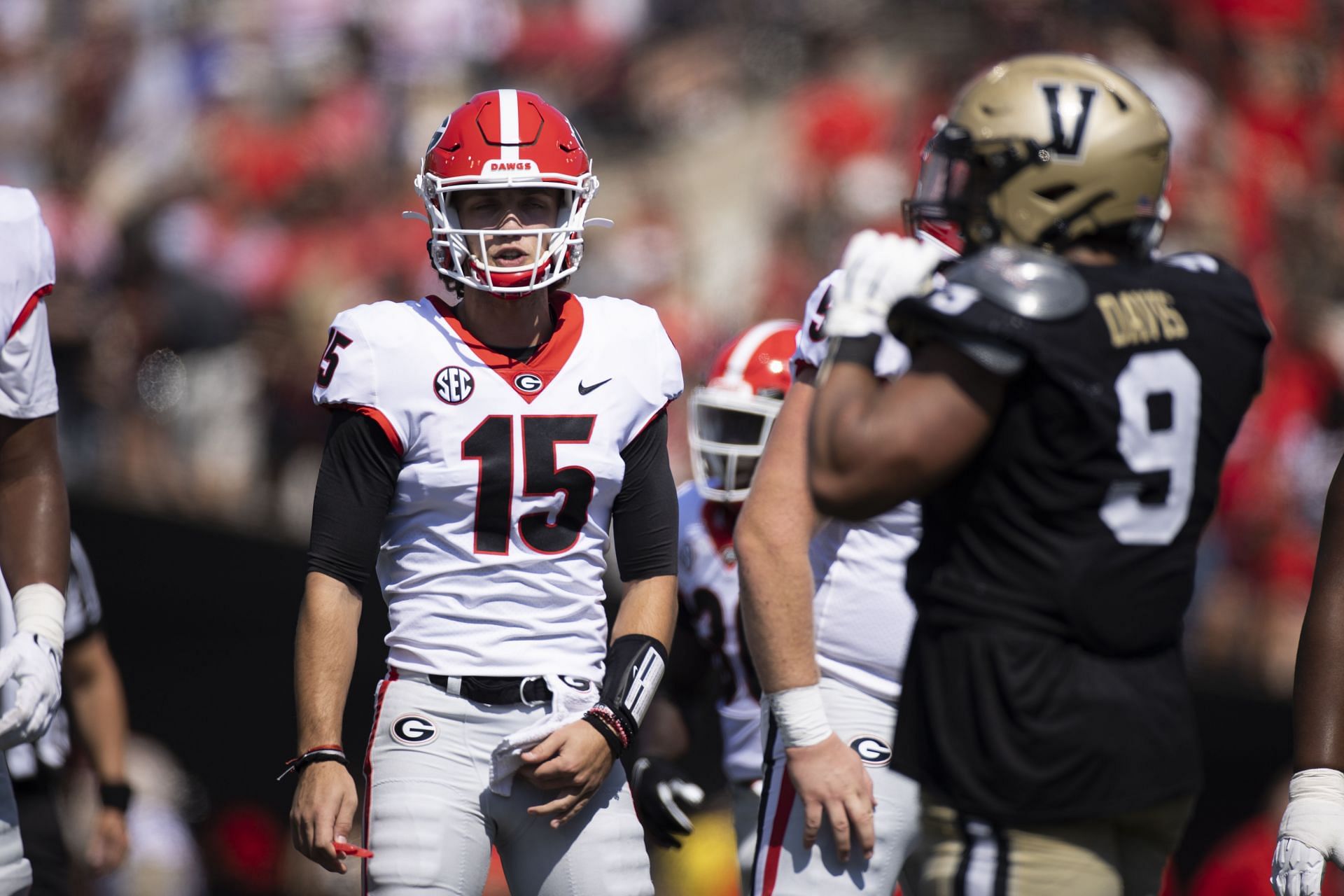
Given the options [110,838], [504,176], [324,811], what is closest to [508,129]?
[504,176]

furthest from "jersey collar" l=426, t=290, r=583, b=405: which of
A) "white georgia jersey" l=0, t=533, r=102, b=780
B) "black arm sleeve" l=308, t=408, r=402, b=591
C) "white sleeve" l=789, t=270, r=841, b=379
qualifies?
"white georgia jersey" l=0, t=533, r=102, b=780

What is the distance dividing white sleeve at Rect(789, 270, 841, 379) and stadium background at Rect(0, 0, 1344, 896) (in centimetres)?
242

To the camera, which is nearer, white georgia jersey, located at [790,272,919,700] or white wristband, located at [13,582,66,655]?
white wristband, located at [13,582,66,655]

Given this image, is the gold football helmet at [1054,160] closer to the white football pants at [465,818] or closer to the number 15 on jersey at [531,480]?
the number 15 on jersey at [531,480]

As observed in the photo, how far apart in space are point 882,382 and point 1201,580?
16.8 ft

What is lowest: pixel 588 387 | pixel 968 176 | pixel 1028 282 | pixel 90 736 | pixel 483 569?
pixel 90 736

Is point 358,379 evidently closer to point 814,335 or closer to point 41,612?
point 41,612

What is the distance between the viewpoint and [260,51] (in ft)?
34.3

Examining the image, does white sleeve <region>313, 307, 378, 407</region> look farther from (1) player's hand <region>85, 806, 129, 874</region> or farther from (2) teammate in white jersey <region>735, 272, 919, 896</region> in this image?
(1) player's hand <region>85, 806, 129, 874</region>

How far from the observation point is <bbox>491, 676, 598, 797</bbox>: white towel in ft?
9.59

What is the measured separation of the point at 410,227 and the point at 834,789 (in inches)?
282

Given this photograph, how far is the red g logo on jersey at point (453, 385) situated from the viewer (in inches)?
120

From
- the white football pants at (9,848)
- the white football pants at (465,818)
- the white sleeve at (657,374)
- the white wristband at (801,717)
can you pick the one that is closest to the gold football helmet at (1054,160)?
the white wristband at (801,717)

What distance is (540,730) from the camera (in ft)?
9.62
